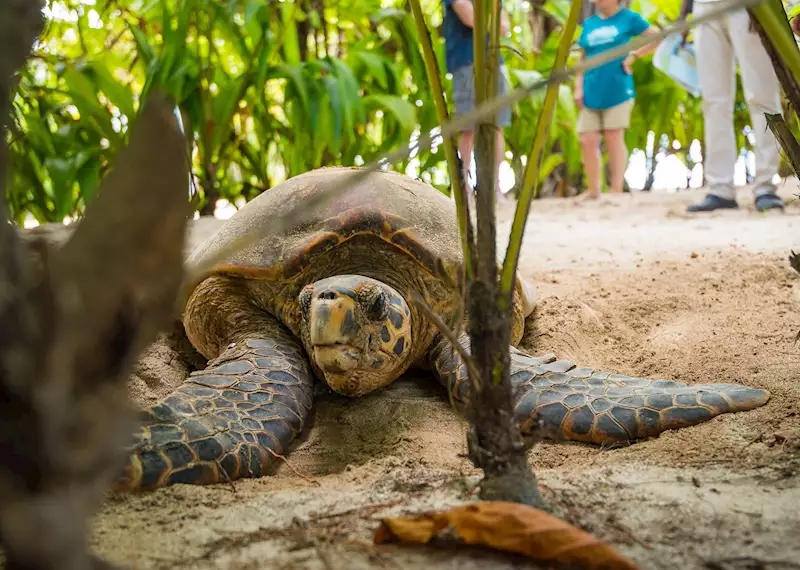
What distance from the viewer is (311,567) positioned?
77cm

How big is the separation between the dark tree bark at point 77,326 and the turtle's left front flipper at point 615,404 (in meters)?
0.99

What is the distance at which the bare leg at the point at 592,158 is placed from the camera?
5.18 m

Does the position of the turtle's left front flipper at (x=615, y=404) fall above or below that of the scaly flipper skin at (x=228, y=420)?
below

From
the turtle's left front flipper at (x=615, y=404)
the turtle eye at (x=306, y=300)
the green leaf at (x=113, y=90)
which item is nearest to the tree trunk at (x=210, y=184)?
the green leaf at (x=113, y=90)

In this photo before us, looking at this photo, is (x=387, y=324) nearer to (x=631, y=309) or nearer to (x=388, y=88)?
(x=631, y=309)

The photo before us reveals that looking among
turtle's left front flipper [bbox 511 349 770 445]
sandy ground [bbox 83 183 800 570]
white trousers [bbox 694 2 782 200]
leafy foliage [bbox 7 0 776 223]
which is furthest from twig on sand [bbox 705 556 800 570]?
white trousers [bbox 694 2 782 200]

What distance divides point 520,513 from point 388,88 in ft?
13.9

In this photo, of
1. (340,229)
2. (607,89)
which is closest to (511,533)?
(340,229)

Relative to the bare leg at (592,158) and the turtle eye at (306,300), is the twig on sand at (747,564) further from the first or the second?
the bare leg at (592,158)

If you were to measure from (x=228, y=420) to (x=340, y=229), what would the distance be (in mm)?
693

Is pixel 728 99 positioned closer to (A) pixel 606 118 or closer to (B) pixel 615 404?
(A) pixel 606 118

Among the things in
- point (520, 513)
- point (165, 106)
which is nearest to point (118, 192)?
point (165, 106)

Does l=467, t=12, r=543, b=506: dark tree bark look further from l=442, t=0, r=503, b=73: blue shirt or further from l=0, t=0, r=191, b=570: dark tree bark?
l=442, t=0, r=503, b=73: blue shirt

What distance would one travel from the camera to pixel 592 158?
17.3 ft
